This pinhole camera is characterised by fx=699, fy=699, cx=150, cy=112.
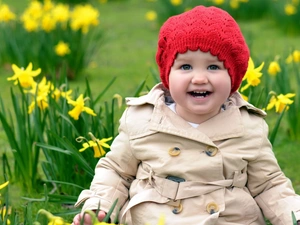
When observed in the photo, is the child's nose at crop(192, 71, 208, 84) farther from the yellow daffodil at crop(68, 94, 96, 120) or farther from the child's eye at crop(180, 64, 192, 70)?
the yellow daffodil at crop(68, 94, 96, 120)

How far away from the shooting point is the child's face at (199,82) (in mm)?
2352

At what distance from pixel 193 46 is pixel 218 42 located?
9 cm

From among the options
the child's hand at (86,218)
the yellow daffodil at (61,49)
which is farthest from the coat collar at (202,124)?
the yellow daffodil at (61,49)

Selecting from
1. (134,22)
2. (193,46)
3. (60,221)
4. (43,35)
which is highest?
(193,46)

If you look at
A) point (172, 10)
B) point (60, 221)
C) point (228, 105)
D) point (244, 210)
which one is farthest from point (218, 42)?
point (172, 10)

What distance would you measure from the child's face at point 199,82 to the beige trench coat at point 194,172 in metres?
0.11

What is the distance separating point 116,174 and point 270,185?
56cm

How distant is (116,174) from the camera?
258 centimetres

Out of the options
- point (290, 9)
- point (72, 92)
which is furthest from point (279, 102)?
point (290, 9)

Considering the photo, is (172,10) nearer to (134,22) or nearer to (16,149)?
(134,22)

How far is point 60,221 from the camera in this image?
1.79 meters

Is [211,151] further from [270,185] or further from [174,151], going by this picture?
[270,185]

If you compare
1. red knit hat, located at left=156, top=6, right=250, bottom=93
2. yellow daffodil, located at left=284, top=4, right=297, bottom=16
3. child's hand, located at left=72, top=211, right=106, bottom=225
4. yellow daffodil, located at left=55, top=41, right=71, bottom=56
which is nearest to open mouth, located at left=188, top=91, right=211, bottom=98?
red knit hat, located at left=156, top=6, right=250, bottom=93

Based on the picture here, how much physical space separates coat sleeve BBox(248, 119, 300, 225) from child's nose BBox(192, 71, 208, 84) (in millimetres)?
330
